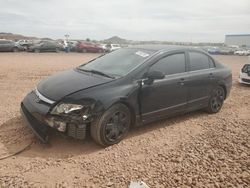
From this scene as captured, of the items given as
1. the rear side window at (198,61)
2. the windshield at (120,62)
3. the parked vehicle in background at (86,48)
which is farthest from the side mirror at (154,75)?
A: the parked vehicle in background at (86,48)

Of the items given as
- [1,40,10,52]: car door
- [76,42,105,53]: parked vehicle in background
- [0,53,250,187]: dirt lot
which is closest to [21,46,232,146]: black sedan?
[0,53,250,187]: dirt lot

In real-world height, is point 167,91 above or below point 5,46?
below

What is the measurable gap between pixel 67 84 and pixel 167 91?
5.84ft

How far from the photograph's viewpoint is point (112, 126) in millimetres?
4301

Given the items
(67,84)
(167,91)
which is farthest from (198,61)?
(67,84)

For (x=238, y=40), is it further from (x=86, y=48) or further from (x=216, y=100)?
(x=216, y=100)

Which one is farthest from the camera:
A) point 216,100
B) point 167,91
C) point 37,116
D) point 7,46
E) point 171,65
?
point 7,46

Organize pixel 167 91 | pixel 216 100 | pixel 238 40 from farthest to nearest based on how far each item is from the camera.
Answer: pixel 238 40
pixel 216 100
pixel 167 91

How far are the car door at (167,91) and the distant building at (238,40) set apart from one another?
87626mm

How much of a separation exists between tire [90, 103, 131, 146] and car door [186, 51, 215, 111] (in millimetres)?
1646

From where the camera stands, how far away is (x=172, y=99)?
202 inches

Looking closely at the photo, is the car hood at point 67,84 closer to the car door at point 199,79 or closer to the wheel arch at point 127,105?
the wheel arch at point 127,105

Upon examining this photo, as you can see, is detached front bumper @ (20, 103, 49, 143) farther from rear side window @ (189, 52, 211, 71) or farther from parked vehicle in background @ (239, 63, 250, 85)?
parked vehicle in background @ (239, 63, 250, 85)

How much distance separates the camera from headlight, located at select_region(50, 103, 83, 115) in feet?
13.0
